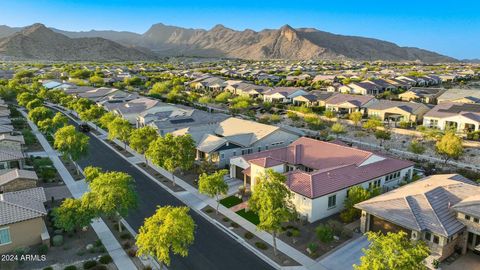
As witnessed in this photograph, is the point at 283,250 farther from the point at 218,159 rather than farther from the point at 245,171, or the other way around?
the point at 218,159

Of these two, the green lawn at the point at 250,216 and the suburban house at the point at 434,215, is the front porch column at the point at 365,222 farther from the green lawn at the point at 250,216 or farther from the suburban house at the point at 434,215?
the green lawn at the point at 250,216

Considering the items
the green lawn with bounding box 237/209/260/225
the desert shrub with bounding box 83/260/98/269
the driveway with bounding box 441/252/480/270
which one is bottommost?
the green lawn with bounding box 237/209/260/225

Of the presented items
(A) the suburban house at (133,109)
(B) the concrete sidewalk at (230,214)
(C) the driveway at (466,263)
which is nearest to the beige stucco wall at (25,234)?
(B) the concrete sidewalk at (230,214)

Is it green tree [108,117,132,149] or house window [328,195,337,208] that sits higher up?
green tree [108,117,132,149]

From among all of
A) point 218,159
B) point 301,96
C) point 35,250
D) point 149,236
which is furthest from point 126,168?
point 301,96

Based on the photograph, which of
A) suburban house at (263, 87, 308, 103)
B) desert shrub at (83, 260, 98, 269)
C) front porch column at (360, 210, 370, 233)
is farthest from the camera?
suburban house at (263, 87, 308, 103)

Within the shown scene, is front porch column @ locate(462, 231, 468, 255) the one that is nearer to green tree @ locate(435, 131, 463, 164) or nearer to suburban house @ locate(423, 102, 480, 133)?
green tree @ locate(435, 131, 463, 164)

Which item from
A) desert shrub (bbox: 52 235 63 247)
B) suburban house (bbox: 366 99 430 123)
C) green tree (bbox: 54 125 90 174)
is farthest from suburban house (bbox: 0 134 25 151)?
suburban house (bbox: 366 99 430 123)
